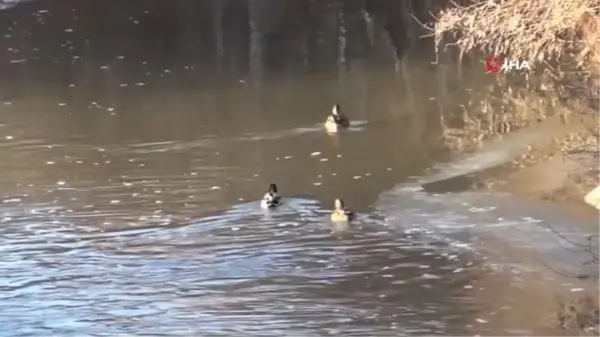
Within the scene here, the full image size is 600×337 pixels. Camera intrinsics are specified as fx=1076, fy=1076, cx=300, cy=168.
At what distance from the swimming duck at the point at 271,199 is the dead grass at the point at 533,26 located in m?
2.53

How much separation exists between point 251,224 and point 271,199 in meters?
0.54

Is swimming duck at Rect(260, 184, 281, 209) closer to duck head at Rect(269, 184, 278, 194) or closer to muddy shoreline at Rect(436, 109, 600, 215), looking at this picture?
duck head at Rect(269, 184, 278, 194)

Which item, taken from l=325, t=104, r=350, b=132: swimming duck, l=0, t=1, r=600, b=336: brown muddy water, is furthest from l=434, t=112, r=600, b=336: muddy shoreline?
l=325, t=104, r=350, b=132: swimming duck

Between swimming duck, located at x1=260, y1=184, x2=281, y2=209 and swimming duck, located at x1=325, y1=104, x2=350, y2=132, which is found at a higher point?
swimming duck, located at x1=325, y1=104, x2=350, y2=132

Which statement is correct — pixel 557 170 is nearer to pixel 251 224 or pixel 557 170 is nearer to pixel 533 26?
pixel 533 26

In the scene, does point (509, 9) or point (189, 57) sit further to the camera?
point (189, 57)

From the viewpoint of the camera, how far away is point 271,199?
11.6m

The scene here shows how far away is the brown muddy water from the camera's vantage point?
874cm

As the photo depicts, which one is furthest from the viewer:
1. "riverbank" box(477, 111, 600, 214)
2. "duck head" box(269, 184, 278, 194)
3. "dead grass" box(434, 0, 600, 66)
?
"duck head" box(269, 184, 278, 194)

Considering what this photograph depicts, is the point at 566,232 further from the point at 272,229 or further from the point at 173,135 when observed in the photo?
the point at 173,135

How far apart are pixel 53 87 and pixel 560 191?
11116mm

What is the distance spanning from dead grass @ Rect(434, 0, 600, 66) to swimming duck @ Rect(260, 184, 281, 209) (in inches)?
99.7

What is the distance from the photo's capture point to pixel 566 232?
33.8 feet

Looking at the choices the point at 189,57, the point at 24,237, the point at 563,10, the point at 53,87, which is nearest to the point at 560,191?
the point at 563,10
